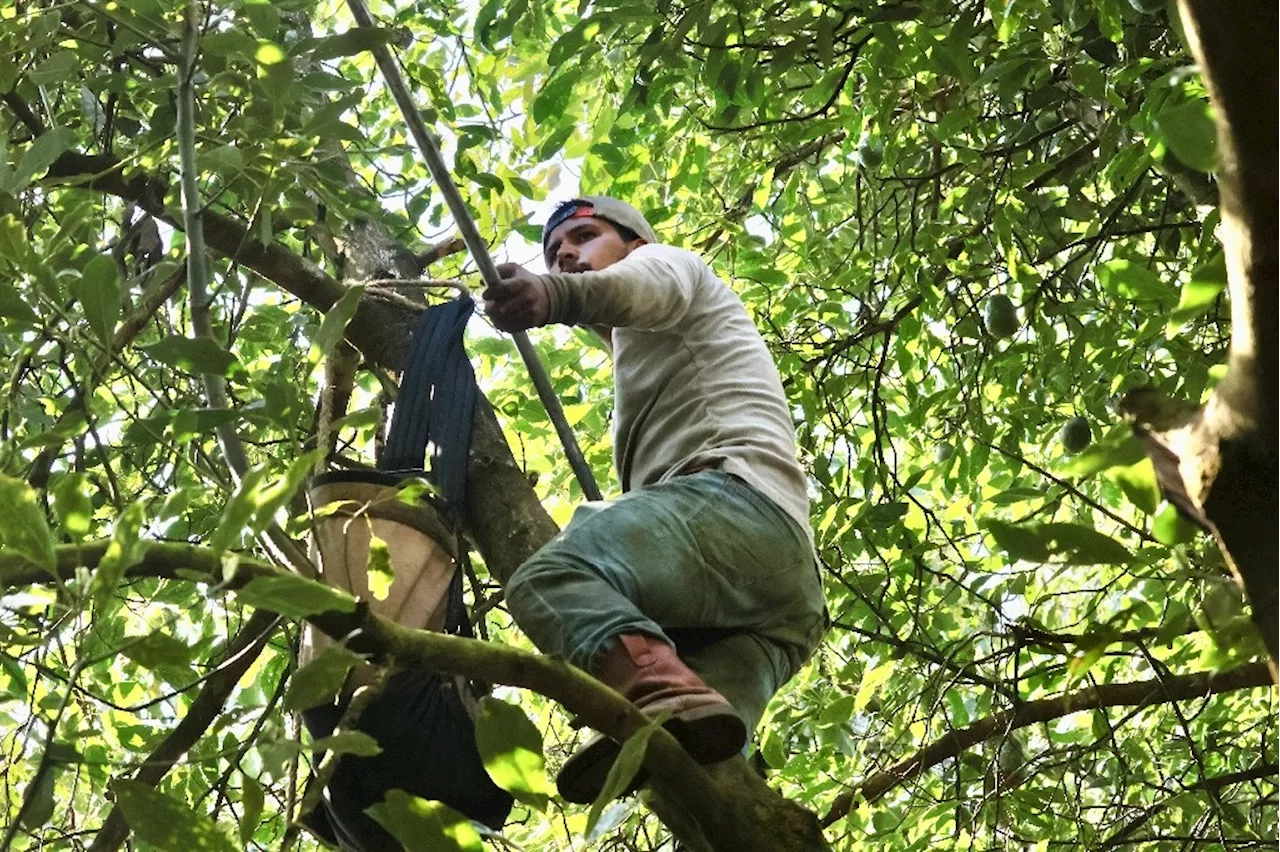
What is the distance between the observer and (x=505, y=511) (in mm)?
1951

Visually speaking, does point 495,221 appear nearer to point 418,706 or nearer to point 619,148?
point 619,148

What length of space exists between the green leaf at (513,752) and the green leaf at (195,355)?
46cm

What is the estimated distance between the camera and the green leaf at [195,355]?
1.28 metres

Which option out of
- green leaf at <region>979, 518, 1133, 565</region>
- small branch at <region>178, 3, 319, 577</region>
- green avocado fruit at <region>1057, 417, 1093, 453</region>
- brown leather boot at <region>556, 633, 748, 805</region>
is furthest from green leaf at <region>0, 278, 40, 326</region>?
green avocado fruit at <region>1057, 417, 1093, 453</region>

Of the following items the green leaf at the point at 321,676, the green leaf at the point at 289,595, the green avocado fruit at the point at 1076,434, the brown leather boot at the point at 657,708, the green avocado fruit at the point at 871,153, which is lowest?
the green leaf at the point at 321,676

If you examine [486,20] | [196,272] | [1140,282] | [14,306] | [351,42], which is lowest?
[1140,282]

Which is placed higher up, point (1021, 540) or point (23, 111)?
point (23, 111)

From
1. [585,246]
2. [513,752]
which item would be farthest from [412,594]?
[585,246]

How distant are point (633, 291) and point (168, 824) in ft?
3.77

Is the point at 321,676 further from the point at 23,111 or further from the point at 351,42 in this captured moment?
the point at 23,111

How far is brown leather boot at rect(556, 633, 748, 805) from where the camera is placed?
1.37m

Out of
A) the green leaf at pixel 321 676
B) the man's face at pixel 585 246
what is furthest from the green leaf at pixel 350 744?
the man's face at pixel 585 246

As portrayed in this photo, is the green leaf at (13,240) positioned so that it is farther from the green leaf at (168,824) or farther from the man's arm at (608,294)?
the man's arm at (608,294)

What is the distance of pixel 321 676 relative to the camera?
98 centimetres
